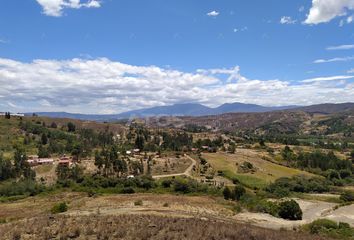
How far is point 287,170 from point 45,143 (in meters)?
94.6

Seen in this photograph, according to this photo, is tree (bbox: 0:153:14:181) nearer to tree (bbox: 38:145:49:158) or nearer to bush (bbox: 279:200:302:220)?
tree (bbox: 38:145:49:158)

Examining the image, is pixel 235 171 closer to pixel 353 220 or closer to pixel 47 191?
pixel 47 191

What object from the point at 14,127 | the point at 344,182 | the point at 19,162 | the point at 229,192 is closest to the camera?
the point at 229,192

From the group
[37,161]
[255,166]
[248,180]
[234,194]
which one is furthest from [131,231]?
[255,166]

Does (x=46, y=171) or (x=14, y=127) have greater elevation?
(x=14, y=127)

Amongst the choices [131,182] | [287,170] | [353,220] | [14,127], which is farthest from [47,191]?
[14,127]

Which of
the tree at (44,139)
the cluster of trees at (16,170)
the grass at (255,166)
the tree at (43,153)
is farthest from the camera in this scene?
the tree at (44,139)

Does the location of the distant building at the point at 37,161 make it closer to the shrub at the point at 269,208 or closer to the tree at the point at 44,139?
the tree at the point at 44,139

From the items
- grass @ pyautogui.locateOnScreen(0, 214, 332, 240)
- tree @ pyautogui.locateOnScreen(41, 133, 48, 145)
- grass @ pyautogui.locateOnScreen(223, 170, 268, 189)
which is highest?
grass @ pyautogui.locateOnScreen(0, 214, 332, 240)

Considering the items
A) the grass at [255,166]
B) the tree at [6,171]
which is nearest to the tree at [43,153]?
the tree at [6,171]

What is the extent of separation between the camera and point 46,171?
103938 mm

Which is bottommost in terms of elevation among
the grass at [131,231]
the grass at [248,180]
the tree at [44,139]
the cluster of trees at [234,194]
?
the grass at [248,180]

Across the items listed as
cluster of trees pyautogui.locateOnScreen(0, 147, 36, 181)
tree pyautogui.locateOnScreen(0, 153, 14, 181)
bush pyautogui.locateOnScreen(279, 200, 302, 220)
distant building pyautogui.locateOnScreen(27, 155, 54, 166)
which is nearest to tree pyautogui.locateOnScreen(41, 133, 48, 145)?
distant building pyautogui.locateOnScreen(27, 155, 54, 166)

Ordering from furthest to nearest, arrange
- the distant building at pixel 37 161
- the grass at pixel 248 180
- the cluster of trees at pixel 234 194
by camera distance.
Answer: the distant building at pixel 37 161
the grass at pixel 248 180
the cluster of trees at pixel 234 194
